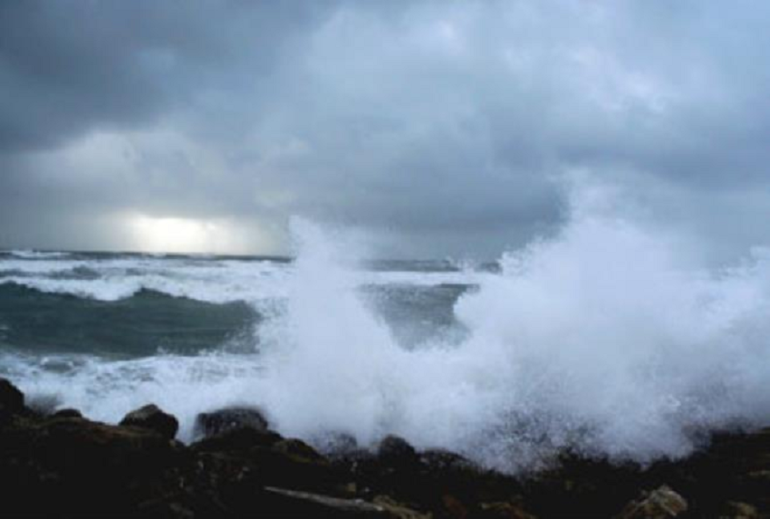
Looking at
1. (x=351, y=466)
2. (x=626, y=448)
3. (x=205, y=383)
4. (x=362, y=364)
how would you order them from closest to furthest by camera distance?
(x=351, y=466), (x=626, y=448), (x=362, y=364), (x=205, y=383)

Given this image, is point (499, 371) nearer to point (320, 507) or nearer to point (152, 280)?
point (320, 507)

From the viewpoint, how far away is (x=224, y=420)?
24.6 feet

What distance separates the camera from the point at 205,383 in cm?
1009

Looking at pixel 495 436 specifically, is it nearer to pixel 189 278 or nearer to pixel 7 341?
pixel 7 341

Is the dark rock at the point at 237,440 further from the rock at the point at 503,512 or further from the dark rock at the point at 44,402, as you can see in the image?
the dark rock at the point at 44,402

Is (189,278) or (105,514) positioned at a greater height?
(189,278)

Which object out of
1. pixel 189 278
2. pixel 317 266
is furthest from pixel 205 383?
pixel 189 278

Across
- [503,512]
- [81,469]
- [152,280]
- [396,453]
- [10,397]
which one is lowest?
[503,512]

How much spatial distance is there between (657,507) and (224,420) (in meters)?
4.66

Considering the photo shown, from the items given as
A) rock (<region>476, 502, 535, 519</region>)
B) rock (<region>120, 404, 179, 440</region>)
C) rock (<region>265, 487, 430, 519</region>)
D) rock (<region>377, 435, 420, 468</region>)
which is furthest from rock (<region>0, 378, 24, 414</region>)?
rock (<region>476, 502, 535, 519</region>)

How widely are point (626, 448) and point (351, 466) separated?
9.78 feet

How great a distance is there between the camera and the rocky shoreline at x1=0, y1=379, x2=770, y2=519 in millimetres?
4434

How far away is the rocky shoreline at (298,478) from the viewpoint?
4434mm

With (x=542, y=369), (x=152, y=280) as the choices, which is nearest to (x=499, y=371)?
(x=542, y=369)
